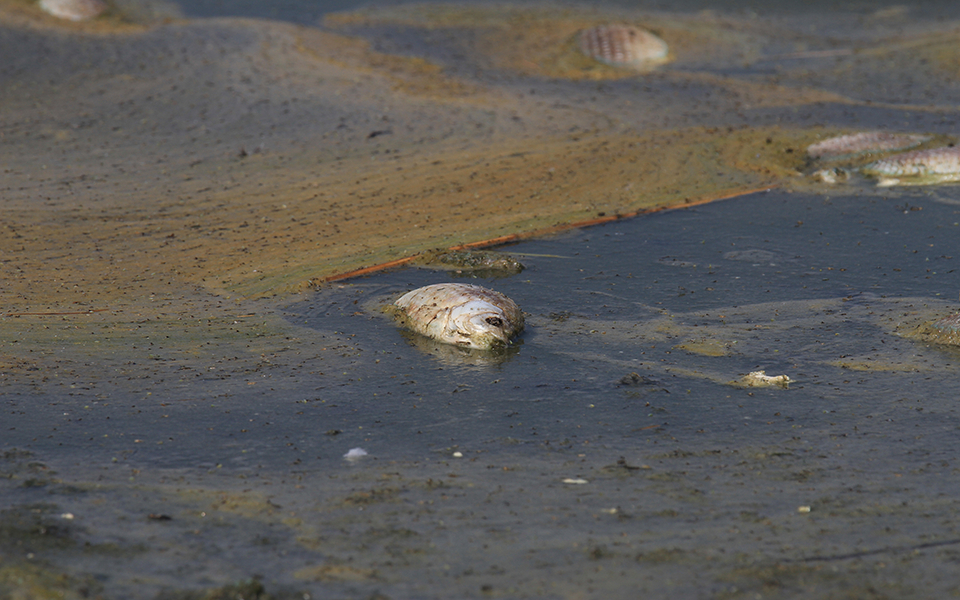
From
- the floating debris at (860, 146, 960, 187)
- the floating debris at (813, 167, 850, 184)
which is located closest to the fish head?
the floating debris at (813, 167, 850, 184)

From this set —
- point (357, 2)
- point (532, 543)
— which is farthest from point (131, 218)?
point (357, 2)

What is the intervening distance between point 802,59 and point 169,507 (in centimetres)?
1336

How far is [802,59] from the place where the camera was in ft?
50.3

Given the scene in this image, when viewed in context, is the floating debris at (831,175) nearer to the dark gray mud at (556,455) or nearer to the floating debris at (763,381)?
the dark gray mud at (556,455)

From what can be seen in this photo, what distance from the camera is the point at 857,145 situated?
10.8 m

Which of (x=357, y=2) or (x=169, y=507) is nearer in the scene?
(x=169, y=507)

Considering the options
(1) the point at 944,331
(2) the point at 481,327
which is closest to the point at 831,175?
(1) the point at 944,331

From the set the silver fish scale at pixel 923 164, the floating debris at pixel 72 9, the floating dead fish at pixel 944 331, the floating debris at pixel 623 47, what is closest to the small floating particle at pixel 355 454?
the floating dead fish at pixel 944 331

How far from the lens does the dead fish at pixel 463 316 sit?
6.52m

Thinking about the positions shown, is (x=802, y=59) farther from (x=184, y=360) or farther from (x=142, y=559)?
(x=142, y=559)

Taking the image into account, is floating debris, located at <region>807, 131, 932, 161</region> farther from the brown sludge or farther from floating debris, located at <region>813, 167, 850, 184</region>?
floating debris, located at <region>813, 167, 850, 184</region>

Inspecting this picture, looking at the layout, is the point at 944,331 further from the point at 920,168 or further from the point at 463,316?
the point at 920,168

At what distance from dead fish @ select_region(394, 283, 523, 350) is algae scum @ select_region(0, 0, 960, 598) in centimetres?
11

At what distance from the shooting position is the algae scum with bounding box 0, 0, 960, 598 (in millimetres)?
4273
